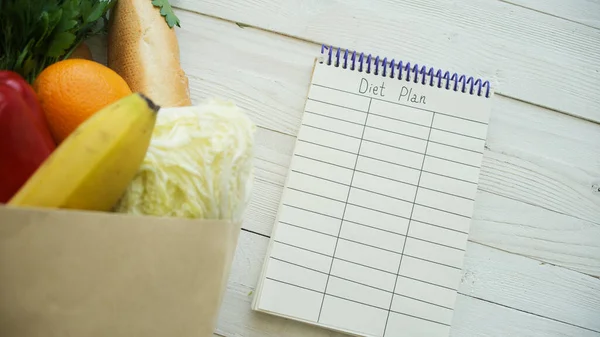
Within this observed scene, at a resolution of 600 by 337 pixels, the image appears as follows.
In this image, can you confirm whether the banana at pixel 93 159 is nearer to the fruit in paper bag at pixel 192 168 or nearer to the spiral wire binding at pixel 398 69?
the fruit in paper bag at pixel 192 168

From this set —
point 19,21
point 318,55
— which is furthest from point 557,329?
point 19,21

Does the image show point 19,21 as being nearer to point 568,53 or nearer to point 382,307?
point 382,307

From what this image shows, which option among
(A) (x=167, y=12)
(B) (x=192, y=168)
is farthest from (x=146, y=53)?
(B) (x=192, y=168)

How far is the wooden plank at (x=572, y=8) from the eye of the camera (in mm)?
731

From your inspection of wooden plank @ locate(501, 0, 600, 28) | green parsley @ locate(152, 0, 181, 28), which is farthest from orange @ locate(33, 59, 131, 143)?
wooden plank @ locate(501, 0, 600, 28)

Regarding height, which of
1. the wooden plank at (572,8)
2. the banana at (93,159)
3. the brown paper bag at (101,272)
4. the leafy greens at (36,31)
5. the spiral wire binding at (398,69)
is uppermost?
the wooden plank at (572,8)

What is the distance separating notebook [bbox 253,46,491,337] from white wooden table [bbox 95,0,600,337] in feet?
0.08

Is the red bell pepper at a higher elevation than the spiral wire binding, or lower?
lower

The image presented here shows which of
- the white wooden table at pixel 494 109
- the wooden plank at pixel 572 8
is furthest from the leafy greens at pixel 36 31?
the wooden plank at pixel 572 8

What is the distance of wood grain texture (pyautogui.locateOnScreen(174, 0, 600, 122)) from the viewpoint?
72cm

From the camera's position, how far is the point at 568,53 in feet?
2.39

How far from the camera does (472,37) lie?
0.73 meters

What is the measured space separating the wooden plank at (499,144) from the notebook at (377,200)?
27 mm

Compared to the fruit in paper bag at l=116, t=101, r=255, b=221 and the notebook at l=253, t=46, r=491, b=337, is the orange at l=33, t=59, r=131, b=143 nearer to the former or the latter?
the fruit in paper bag at l=116, t=101, r=255, b=221
